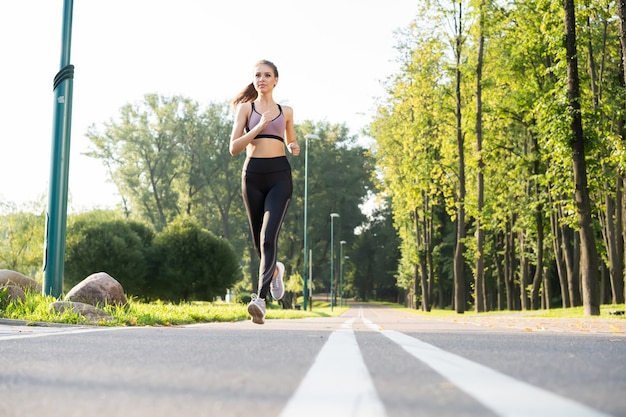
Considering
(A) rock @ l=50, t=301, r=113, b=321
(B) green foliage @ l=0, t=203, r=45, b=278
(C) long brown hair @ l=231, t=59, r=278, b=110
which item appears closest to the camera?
(C) long brown hair @ l=231, t=59, r=278, b=110

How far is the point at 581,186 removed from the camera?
19.2 m

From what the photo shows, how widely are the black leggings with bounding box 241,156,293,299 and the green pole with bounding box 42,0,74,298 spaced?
15.3 feet

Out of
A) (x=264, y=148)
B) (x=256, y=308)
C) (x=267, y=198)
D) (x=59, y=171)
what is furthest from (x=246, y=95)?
(x=59, y=171)

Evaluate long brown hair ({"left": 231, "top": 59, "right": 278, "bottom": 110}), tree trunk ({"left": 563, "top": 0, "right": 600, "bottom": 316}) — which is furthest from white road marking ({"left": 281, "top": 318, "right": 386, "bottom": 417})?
tree trunk ({"left": 563, "top": 0, "right": 600, "bottom": 316})

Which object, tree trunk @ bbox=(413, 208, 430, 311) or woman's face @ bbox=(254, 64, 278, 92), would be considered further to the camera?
A: tree trunk @ bbox=(413, 208, 430, 311)

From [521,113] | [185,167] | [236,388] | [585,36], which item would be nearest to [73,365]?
[236,388]

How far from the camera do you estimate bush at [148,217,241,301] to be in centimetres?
4100

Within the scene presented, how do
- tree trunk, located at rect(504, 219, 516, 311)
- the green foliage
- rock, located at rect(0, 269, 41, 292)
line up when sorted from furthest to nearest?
the green foliage → tree trunk, located at rect(504, 219, 516, 311) → rock, located at rect(0, 269, 41, 292)

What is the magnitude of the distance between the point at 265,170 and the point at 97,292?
579 centimetres

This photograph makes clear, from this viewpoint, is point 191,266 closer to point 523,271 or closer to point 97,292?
point 523,271

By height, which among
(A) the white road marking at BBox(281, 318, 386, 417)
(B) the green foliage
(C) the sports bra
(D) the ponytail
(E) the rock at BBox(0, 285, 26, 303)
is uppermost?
(B) the green foliage

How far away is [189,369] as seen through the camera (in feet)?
11.4

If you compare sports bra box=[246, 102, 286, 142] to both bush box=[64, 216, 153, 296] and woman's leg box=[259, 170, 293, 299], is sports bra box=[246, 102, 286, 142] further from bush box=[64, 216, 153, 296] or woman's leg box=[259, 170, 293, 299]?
bush box=[64, 216, 153, 296]

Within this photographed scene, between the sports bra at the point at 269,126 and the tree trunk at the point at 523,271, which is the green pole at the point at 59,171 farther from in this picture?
the tree trunk at the point at 523,271
